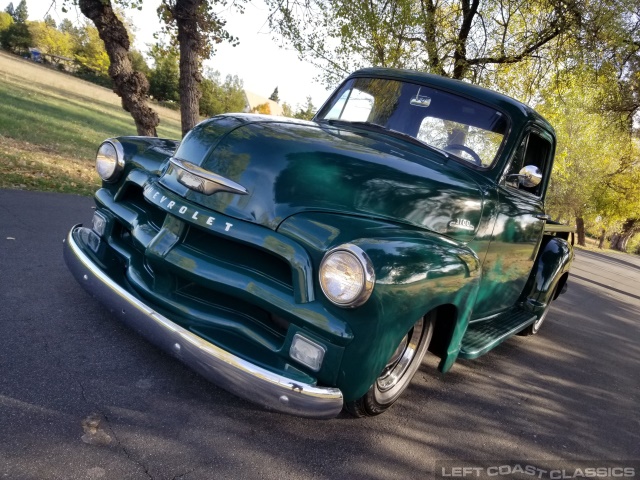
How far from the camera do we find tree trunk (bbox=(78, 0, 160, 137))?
7617 mm

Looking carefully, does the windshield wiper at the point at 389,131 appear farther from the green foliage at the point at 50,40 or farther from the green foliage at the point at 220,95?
the green foliage at the point at 50,40

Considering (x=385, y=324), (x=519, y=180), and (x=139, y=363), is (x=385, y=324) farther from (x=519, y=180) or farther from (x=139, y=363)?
(x=519, y=180)

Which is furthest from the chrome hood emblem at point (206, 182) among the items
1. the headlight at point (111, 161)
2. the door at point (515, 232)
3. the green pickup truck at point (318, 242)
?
the door at point (515, 232)

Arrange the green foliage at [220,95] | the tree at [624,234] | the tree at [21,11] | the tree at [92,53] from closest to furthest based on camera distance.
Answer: the tree at [624,234] < the green foliage at [220,95] < the tree at [92,53] < the tree at [21,11]

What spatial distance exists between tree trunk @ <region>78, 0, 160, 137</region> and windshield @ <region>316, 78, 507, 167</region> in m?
6.24

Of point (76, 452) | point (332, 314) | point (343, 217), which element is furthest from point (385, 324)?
point (76, 452)

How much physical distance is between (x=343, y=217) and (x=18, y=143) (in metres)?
9.06

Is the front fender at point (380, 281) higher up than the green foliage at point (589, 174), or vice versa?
the green foliage at point (589, 174)

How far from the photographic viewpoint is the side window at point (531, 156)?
11.1 ft

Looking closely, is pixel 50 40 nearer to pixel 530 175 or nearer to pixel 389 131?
pixel 389 131

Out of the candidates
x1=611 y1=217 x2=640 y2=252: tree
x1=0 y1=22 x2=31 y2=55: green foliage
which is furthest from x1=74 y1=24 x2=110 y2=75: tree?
x1=611 y1=217 x2=640 y2=252: tree

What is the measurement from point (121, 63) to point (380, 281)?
802 centimetres

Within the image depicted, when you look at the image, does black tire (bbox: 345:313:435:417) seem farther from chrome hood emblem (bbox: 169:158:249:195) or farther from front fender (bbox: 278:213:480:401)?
chrome hood emblem (bbox: 169:158:249:195)

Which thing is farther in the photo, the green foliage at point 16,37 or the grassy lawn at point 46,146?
the green foliage at point 16,37
